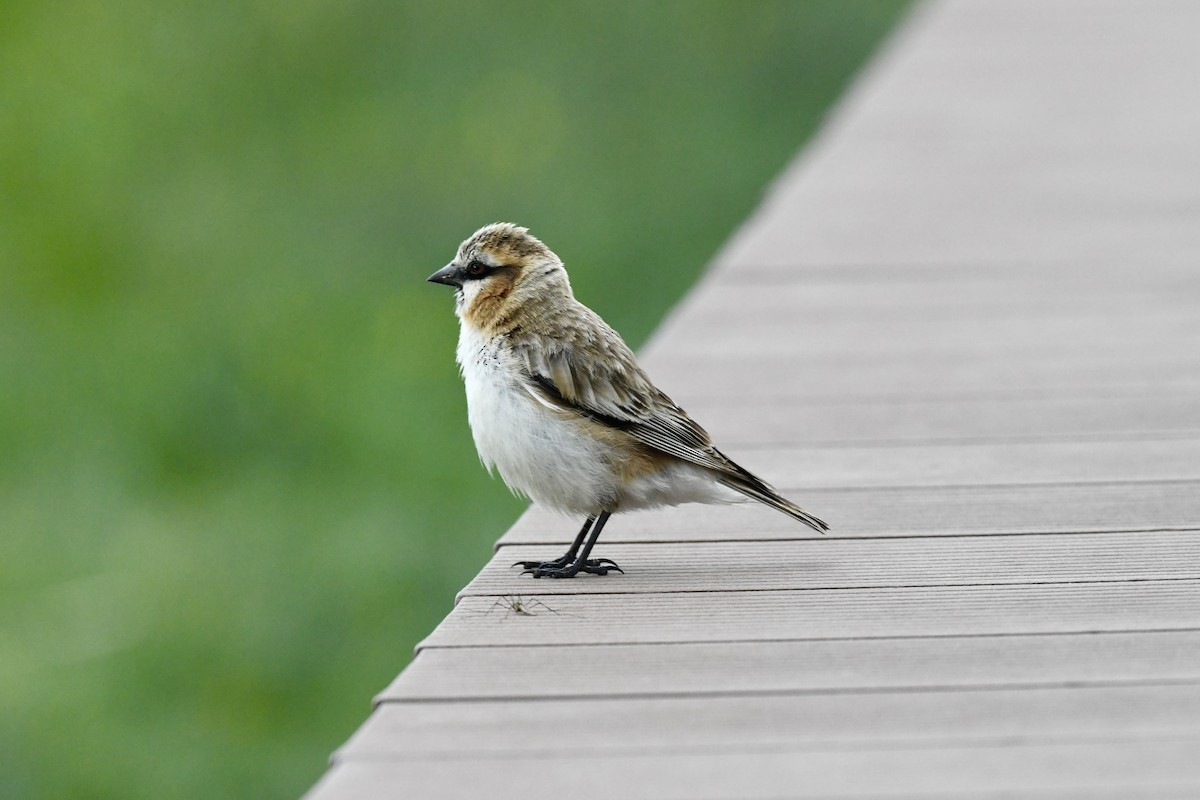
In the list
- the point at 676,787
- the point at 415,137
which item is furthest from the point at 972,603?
the point at 415,137

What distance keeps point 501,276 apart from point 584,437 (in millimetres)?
562

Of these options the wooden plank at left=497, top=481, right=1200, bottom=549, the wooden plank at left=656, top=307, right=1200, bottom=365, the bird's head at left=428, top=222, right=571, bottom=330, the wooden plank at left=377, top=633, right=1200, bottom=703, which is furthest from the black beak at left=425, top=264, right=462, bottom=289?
the wooden plank at left=656, top=307, right=1200, bottom=365

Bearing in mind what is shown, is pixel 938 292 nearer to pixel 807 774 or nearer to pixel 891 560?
pixel 891 560

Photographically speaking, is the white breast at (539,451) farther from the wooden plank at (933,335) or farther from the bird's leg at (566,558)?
the wooden plank at (933,335)

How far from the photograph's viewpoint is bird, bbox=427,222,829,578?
413cm

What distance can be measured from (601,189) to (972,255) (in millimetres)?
6012

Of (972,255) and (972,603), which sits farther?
(972,255)

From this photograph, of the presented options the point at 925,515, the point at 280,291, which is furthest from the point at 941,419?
the point at 280,291

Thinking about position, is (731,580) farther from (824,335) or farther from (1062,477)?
(824,335)

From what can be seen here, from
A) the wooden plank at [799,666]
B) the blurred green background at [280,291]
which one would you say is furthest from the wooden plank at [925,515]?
the blurred green background at [280,291]

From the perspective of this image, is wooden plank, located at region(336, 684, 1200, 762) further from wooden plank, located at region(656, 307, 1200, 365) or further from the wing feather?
wooden plank, located at region(656, 307, 1200, 365)

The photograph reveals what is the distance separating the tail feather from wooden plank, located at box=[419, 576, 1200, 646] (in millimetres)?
338

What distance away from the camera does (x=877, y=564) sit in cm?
396

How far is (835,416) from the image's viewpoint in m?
5.50
